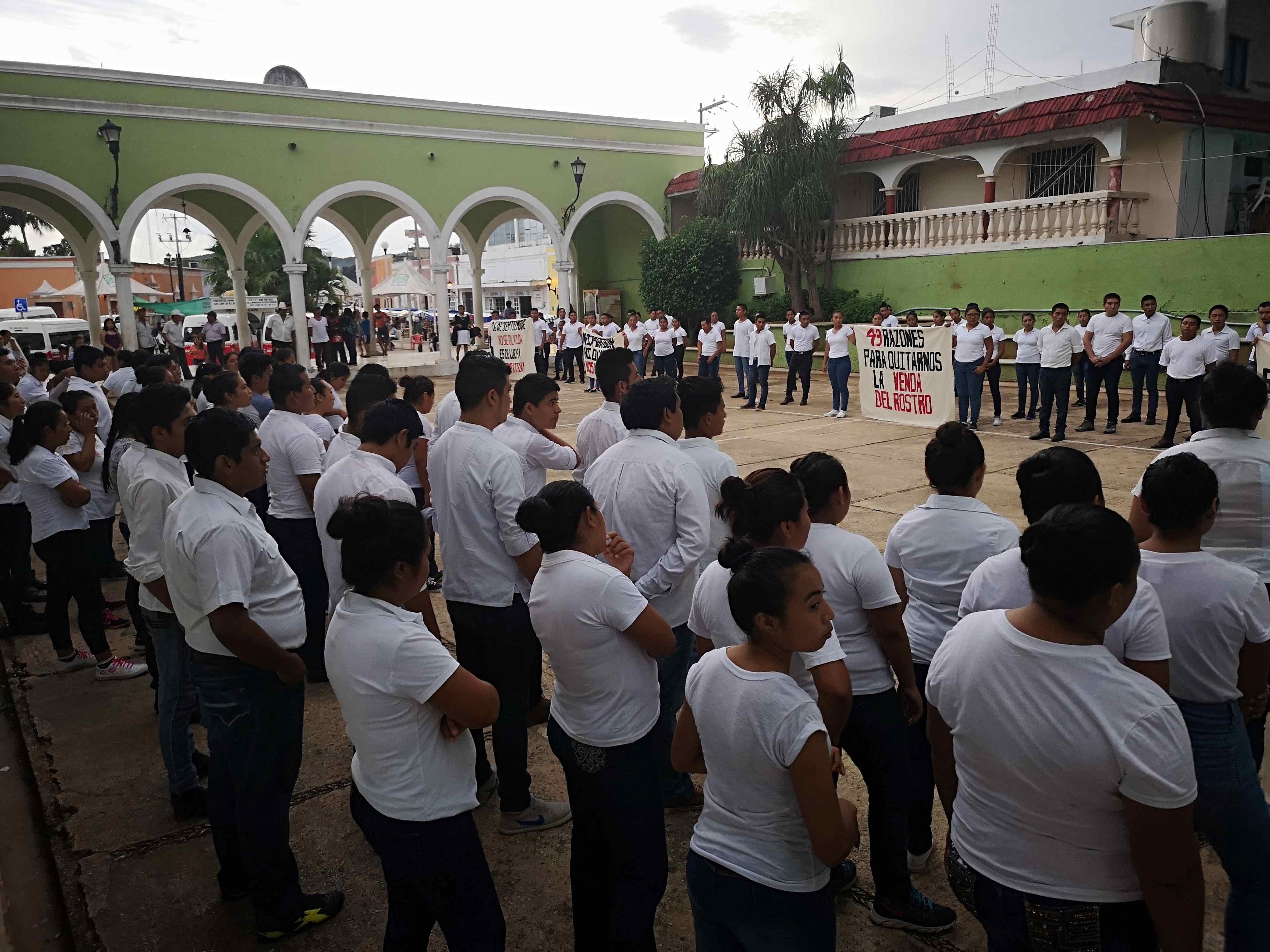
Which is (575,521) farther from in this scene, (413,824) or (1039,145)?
(1039,145)

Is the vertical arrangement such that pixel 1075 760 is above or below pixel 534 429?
below

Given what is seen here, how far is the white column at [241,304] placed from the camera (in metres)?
22.7

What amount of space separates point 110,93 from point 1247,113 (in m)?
21.2

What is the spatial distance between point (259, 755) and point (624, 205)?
77.5 feet

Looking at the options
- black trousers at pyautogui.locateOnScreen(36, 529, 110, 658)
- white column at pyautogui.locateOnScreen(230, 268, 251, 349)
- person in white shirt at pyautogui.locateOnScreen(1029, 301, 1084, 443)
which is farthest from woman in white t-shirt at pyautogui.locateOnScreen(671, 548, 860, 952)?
white column at pyautogui.locateOnScreen(230, 268, 251, 349)

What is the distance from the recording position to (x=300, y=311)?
1969 centimetres

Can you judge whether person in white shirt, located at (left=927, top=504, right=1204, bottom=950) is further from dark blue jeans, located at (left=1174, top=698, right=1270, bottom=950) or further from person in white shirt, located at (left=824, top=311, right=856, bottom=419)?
person in white shirt, located at (left=824, top=311, right=856, bottom=419)

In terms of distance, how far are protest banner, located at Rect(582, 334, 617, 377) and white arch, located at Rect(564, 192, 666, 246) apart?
Result: 466 cm

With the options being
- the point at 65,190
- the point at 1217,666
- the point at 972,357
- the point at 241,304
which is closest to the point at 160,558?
the point at 1217,666

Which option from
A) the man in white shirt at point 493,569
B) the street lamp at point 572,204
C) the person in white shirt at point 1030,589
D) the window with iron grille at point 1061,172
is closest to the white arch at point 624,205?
the street lamp at point 572,204

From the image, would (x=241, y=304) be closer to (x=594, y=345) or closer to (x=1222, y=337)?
(x=594, y=345)

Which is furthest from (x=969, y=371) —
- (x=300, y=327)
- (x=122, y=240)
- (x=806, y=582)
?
(x=122, y=240)

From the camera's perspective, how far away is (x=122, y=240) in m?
17.4

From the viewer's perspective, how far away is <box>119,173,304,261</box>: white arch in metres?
17.5
